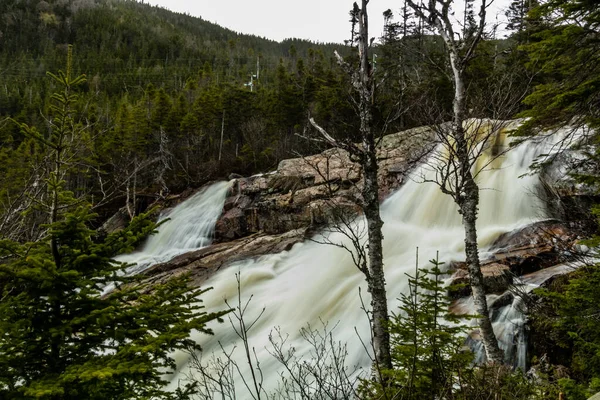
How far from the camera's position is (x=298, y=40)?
146000 millimetres

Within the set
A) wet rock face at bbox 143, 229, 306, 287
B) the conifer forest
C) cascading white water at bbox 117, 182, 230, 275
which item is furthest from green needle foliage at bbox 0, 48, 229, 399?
cascading white water at bbox 117, 182, 230, 275

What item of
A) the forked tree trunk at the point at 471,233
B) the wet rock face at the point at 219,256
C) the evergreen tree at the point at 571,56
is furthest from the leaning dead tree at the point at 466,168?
the wet rock face at the point at 219,256

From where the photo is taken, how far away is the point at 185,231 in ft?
75.1

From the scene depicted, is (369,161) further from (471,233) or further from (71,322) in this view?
(71,322)

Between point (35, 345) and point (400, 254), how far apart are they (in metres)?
11.9

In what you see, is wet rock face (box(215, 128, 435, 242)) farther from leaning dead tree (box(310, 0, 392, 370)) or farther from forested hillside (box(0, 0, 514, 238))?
leaning dead tree (box(310, 0, 392, 370))

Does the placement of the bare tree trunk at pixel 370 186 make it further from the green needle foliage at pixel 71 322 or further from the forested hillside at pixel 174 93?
the green needle foliage at pixel 71 322

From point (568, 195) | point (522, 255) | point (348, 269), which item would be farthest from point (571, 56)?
point (348, 269)

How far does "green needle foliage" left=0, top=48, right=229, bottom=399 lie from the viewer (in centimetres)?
353

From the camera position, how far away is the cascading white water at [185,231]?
21.3m

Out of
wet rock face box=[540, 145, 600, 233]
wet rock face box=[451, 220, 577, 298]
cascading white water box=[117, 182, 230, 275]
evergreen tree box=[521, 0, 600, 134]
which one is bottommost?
cascading white water box=[117, 182, 230, 275]

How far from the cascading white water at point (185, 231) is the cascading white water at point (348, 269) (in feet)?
21.7

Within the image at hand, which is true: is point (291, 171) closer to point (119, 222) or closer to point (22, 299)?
point (119, 222)

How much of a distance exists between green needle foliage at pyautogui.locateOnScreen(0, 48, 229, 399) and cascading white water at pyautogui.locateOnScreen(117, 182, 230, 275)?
52.6ft
